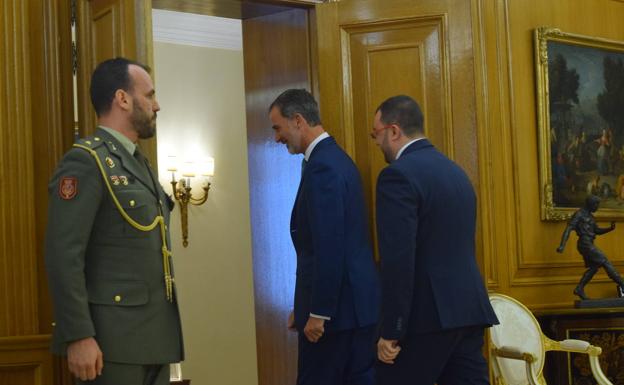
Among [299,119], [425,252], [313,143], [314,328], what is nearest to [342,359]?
[314,328]

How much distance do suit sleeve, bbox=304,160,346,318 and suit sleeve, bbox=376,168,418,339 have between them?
44 centimetres

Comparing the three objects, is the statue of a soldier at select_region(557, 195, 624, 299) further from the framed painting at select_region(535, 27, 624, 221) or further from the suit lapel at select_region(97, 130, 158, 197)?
the suit lapel at select_region(97, 130, 158, 197)

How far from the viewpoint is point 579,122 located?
A: 7.03 m

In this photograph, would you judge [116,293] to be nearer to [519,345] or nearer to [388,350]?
[388,350]

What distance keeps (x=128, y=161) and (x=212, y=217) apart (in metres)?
5.41

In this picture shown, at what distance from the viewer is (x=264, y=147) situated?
5.83 m

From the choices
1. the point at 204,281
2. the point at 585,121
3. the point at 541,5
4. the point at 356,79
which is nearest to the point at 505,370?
the point at 356,79

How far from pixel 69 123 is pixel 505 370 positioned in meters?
2.68

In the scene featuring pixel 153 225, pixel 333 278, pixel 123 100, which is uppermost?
pixel 123 100

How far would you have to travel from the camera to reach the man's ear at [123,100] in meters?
3.49

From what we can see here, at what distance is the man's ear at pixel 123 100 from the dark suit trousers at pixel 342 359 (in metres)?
1.34

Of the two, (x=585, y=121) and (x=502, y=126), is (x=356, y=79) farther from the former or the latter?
(x=585, y=121)

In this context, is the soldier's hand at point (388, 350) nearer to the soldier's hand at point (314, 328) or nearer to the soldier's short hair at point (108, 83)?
the soldier's hand at point (314, 328)

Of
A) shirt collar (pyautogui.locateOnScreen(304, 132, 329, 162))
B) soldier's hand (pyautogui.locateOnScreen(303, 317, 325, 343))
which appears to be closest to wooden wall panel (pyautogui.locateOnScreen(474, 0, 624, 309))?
shirt collar (pyautogui.locateOnScreen(304, 132, 329, 162))
